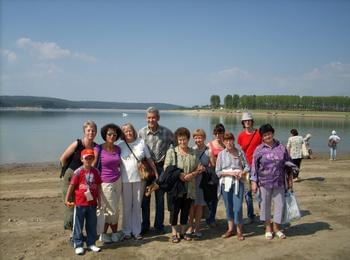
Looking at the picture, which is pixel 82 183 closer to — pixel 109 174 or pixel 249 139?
pixel 109 174

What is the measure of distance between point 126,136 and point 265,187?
2.45 m

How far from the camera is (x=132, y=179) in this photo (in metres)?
5.32

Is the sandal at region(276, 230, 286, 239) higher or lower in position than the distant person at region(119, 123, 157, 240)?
lower

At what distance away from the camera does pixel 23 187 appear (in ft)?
33.3

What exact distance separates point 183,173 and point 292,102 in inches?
5588

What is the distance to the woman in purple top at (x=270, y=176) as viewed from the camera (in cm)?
541

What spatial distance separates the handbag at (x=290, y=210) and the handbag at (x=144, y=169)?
7.43 ft

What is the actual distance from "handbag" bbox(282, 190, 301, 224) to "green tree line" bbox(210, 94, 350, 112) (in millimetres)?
140638

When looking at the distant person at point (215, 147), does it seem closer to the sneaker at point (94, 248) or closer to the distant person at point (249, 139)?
the distant person at point (249, 139)

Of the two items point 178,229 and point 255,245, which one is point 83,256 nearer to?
point 178,229

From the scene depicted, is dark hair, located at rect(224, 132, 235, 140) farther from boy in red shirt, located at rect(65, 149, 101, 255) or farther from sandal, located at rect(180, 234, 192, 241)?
boy in red shirt, located at rect(65, 149, 101, 255)

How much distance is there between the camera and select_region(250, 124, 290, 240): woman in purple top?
17.7 feet

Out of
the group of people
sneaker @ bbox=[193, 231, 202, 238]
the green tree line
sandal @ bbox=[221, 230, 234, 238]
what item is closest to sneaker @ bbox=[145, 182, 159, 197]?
the group of people

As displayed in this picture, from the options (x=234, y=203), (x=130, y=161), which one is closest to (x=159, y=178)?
(x=130, y=161)
